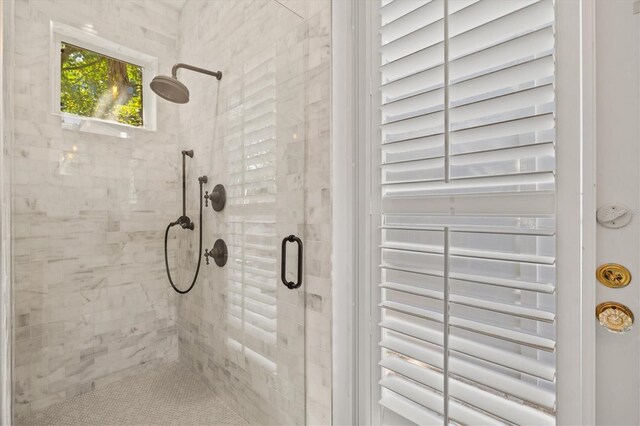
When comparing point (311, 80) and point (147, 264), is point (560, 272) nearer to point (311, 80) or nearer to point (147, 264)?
point (311, 80)

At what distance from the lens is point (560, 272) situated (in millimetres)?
753

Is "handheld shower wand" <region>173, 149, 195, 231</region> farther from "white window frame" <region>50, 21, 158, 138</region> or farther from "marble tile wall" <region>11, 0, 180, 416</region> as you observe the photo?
"white window frame" <region>50, 21, 158, 138</region>

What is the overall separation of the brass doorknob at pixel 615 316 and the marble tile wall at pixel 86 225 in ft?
3.99

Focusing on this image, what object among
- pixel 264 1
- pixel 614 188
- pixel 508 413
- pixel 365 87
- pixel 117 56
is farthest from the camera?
pixel 264 1

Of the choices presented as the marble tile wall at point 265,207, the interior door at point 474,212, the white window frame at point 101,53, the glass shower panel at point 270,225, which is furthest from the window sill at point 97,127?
the interior door at point 474,212

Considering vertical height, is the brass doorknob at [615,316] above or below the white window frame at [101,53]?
below

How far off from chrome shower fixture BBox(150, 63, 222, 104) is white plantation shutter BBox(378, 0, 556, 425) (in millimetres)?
697

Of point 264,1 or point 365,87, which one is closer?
point 365,87

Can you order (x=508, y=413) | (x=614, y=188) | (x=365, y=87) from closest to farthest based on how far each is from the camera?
(x=614, y=188) < (x=508, y=413) < (x=365, y=87)

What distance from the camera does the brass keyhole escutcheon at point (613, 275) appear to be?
0.69m

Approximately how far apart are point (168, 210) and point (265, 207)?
1.17 feet

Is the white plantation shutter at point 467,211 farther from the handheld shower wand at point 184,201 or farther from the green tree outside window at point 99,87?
the green tree outside window at point 99,87

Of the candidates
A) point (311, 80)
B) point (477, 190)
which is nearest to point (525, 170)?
point (477, 190)

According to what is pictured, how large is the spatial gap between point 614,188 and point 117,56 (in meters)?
1.42
